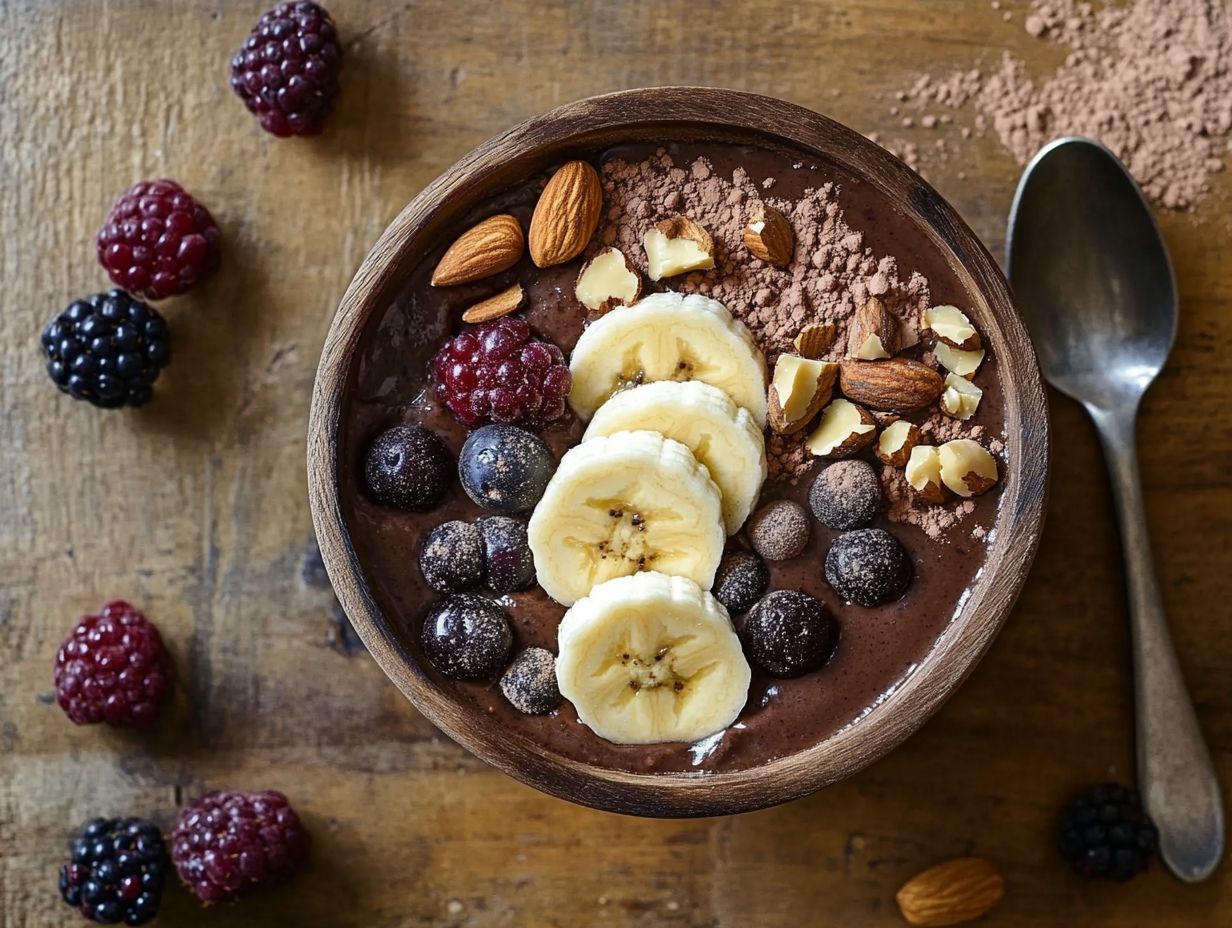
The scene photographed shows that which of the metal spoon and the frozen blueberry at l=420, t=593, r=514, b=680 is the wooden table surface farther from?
the frozen blueberry at l=420, t=593, r=514, b=680

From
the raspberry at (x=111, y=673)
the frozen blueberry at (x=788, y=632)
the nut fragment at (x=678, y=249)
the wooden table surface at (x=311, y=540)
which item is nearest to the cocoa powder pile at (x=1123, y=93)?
the wooden table surface at (x=311, y=540)

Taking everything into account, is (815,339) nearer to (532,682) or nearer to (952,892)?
(532,682)

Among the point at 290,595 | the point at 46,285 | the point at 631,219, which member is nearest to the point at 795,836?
the point at 290,595

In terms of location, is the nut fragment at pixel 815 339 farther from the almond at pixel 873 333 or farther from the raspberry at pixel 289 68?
the raspberry at pixel 289 68

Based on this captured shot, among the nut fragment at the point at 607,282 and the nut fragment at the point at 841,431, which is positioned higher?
the nut fragment at the point at 607,282

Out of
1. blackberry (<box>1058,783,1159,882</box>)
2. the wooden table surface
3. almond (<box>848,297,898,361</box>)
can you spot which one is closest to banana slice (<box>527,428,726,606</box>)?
almond (<box>848,297,898,361</box>)

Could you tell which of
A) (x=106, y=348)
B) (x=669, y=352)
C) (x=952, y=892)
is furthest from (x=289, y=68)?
(x=952, y=892)

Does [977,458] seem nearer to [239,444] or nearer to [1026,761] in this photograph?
[1026,761]
